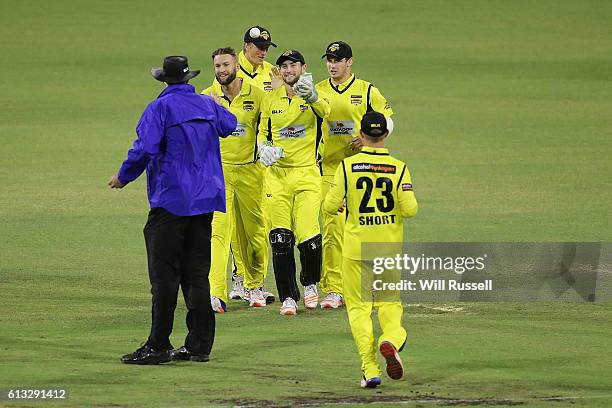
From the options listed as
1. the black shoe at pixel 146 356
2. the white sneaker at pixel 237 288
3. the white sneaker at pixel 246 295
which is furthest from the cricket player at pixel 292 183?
the black shoe at pixel 146 356

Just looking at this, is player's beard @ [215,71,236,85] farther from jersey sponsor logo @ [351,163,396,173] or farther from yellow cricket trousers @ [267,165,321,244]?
jersey sponsor logo @ [351,163,396,173]

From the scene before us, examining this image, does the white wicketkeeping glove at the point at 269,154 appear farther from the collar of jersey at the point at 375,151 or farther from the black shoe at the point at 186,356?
the collar of jersey at the point at 375,151

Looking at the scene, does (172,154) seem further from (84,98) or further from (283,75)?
(84,98)

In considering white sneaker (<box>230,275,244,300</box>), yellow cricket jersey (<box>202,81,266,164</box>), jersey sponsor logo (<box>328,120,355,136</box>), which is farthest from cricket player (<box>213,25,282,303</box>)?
jersey sponsor logo (<box>328,120,355,136</box>)

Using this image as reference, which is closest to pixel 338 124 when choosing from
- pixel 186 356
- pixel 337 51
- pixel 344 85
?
pixel 344 85

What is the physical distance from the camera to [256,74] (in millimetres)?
12875

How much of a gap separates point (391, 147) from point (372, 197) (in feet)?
39.2

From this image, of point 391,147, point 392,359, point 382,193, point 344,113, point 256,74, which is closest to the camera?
point 392,359

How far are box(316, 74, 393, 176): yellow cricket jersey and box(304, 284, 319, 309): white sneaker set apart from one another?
102 centimetres

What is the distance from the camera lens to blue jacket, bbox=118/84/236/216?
9531mm

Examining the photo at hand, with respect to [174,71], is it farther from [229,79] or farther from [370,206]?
[229,79]

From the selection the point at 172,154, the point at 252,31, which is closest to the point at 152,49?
the point at 252,31

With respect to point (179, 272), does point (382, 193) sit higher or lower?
higher

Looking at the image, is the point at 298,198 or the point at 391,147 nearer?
the point at 298,198
